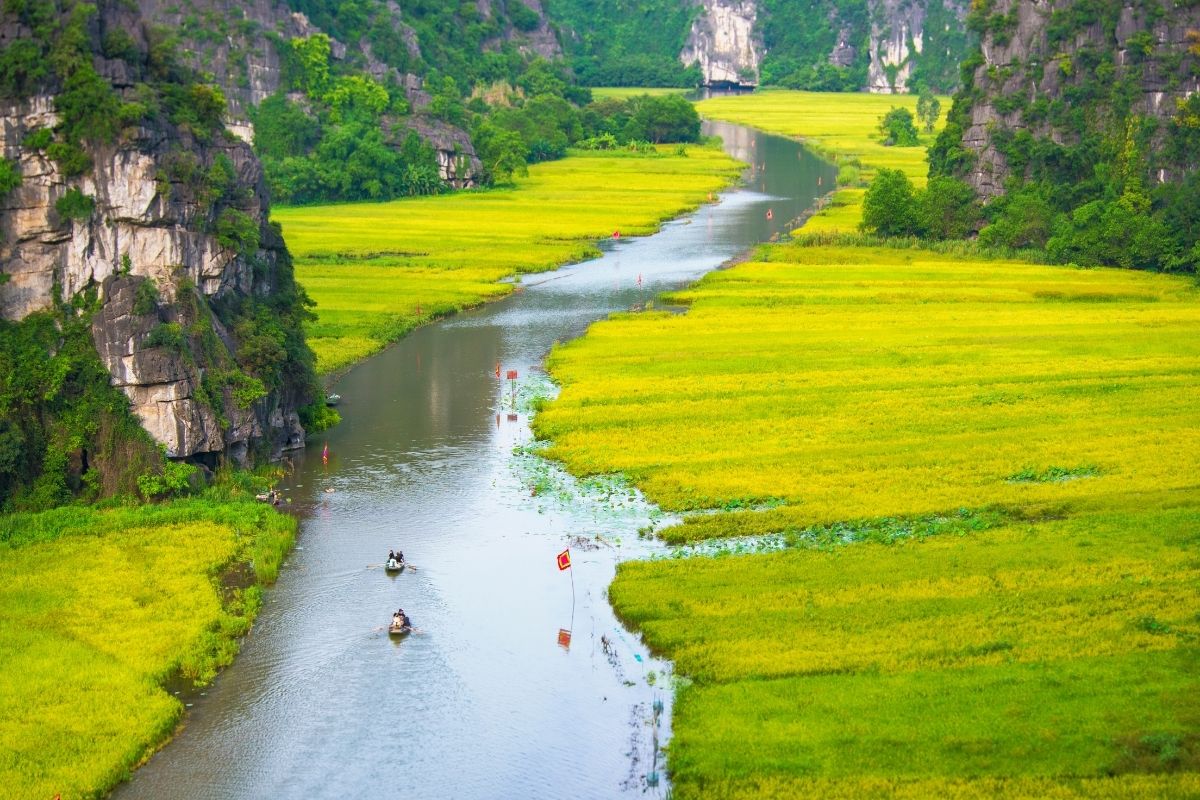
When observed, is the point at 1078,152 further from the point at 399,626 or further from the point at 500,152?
the point at 399,626

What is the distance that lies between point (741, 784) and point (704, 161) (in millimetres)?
133130

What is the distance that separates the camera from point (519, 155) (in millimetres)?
140375

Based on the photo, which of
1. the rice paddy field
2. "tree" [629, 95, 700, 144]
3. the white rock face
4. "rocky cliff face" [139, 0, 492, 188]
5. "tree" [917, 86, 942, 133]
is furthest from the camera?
"tree" [917, 86, 942, 133]

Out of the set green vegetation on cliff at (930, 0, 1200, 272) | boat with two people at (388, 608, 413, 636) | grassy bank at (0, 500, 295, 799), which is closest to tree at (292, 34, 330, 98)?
green vegetation on cliff at (930, 0, 1200, 272)

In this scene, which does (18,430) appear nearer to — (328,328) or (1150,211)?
(328,328)

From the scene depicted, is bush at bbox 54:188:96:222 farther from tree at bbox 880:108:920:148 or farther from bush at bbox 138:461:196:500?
tree at bbox 880:108:920:148

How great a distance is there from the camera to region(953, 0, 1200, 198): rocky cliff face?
97000 mm

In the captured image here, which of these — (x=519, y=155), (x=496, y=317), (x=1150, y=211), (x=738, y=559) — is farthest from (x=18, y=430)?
(x=519, y=155)

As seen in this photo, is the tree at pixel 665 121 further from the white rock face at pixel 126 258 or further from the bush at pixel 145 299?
the bush at pixel 145 299

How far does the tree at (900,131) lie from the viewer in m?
170

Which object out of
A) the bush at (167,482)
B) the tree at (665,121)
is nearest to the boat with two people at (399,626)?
the bush at (167,482)

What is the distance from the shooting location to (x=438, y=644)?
115ft

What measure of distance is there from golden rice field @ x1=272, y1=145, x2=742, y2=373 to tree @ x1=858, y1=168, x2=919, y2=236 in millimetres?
16622

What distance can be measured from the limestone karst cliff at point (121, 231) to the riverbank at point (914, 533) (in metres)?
11.7
